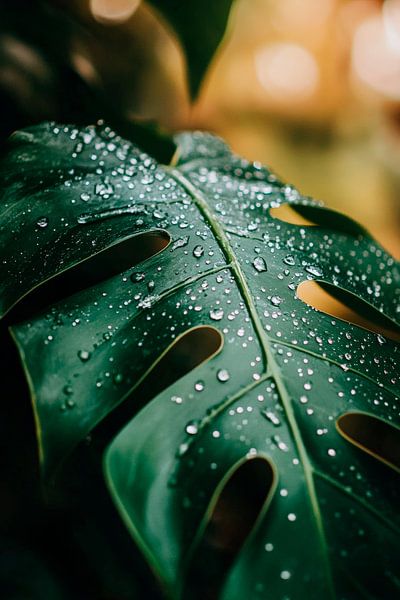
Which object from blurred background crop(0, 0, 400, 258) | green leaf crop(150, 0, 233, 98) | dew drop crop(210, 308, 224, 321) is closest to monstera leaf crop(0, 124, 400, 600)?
dew drop crop(210, 308, 224, 321)

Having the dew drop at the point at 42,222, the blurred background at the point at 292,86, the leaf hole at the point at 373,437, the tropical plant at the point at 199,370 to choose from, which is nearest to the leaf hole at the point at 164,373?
the tropical plant at the point at 199,370

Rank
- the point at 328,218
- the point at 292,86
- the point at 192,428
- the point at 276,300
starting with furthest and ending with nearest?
the point at 292,86 < the point at 328,218 < the point at 276,300 < the point at 192,428

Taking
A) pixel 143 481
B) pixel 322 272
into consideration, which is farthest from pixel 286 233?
pixel 143 481

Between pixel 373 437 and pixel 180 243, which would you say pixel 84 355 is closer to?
pixel 180 243

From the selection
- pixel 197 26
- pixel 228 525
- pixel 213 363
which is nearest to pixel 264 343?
pixel 213 363

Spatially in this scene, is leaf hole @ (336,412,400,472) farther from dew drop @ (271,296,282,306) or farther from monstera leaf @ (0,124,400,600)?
dew drop @ (271,296,282,306)

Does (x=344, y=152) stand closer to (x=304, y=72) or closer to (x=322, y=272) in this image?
(x=304, y=72)
